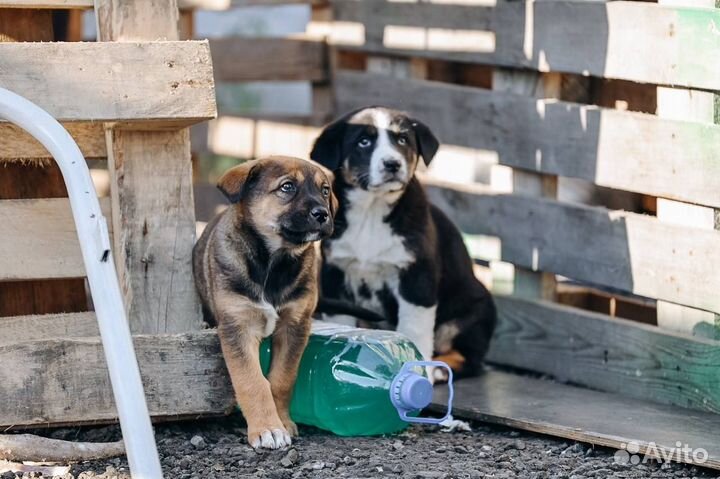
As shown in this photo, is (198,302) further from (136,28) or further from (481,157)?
(481,157)

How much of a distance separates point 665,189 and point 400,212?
1.37 m

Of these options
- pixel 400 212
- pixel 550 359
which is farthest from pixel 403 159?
pixel 550 359

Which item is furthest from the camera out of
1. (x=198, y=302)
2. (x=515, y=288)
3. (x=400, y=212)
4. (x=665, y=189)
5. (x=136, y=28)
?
(x=515, y=288)

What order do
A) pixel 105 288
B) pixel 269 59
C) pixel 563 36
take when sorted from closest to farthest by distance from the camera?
pixel 105 288
pixel 563 36
pixel 269 59

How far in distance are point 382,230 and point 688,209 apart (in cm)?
156

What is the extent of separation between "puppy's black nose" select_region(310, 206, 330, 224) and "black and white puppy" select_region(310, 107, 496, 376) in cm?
108

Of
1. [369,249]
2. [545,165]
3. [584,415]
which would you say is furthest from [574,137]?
[584,415]

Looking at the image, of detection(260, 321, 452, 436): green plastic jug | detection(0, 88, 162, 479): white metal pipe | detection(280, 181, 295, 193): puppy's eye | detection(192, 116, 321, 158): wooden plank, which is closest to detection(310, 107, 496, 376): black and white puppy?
detection(260, 321, 452, 436): green plastic jug

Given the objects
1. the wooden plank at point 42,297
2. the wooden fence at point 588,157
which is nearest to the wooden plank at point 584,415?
the wooden fence at point 588,157

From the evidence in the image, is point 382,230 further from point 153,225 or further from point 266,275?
point 153,225

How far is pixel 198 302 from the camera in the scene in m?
5.41

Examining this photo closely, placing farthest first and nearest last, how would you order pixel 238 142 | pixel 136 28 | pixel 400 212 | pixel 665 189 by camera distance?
pixel 238 142 → pixel 400 212 → pixel 665 189 → pixel 136 28

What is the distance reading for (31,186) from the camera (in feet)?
18.5

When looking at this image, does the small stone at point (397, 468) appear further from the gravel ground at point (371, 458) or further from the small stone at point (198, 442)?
the small stone at point (198, 442)
